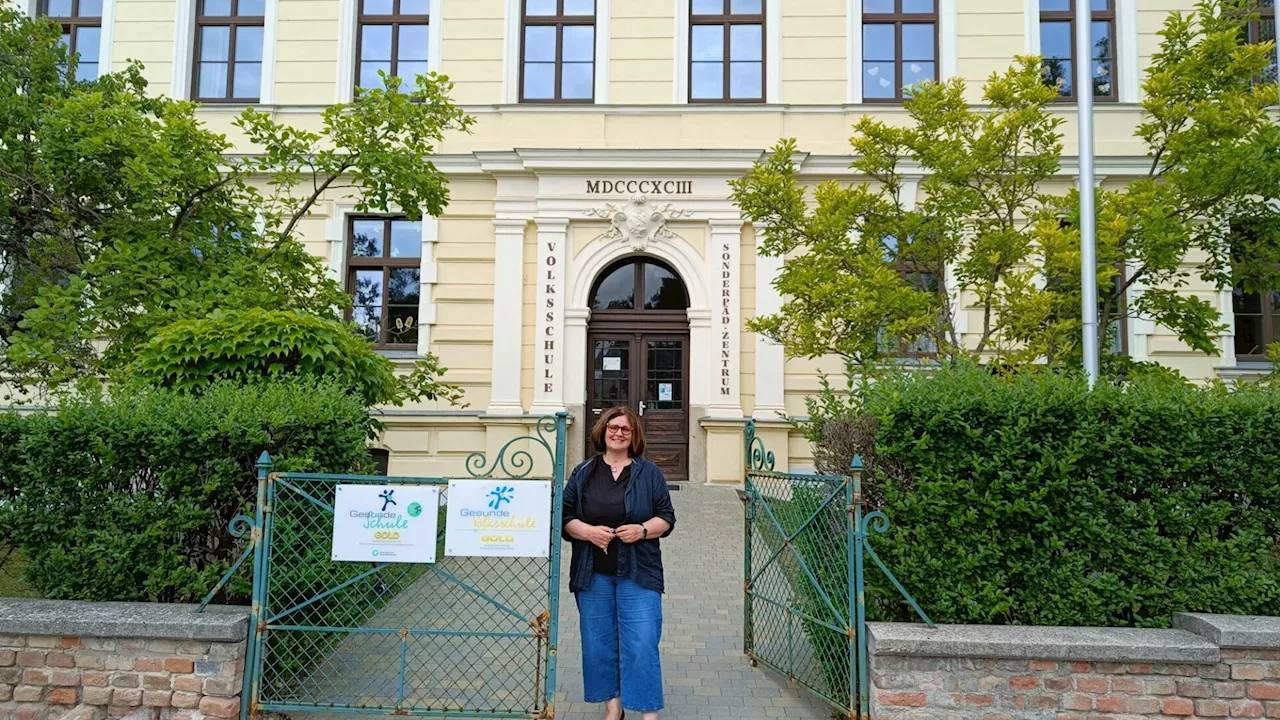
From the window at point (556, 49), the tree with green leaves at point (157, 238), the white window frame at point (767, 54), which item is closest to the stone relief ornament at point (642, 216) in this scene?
the white window frame at point (767, 54)

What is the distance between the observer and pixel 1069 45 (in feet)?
41.7

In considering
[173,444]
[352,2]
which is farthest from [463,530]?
[352,2]

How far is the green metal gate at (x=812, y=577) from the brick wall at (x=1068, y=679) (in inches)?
7.5

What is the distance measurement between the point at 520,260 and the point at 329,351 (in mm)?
6707

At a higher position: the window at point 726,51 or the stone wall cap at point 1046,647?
the window at point 726,51

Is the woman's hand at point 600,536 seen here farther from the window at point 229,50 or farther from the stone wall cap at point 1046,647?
the window at point 229,50

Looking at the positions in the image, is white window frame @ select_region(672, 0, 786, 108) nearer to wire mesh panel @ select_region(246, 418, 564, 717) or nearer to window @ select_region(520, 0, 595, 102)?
window @ select_region(520, 0, 595, 102)

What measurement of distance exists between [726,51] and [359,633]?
11411 millimetres

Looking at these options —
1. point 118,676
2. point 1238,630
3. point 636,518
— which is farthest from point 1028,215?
point 118,676

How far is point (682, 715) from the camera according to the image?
421 cm

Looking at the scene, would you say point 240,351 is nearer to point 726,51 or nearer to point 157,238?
point 157,238

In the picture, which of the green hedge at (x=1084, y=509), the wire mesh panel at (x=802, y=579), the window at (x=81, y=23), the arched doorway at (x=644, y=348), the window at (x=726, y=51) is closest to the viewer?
the green hedge at (x=1084, y=509)

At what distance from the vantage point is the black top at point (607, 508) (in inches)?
153

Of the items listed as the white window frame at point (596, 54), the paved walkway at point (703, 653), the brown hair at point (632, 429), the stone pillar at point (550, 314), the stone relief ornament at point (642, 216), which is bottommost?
the paved walkway at point (703, 653)
